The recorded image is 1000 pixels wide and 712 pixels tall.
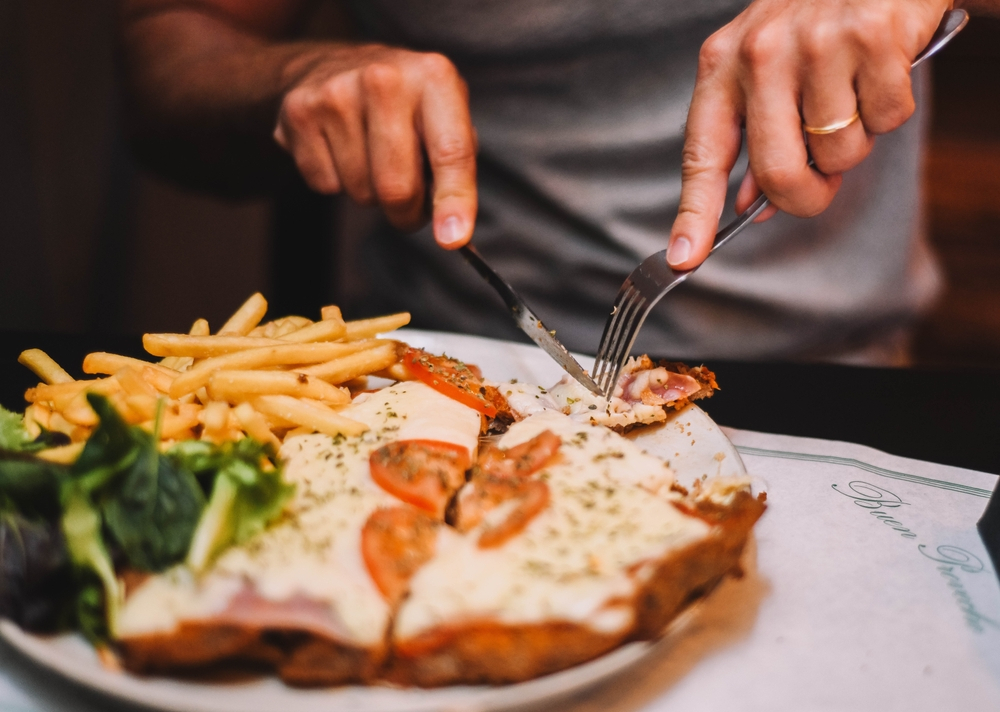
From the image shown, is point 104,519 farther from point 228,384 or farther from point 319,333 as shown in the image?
point 319,333

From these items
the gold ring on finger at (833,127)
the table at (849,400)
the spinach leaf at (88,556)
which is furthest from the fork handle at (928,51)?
the spinach leaf at (88,556)

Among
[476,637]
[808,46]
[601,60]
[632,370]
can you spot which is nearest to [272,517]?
[476,637]

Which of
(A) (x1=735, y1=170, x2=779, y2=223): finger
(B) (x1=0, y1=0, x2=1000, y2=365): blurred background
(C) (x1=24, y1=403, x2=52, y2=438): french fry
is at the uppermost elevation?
(A) (x1=735, y1=170, x2=779, y2=223): finger

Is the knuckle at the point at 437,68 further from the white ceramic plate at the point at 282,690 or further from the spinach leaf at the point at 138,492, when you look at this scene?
the white ceramic plate at the point at 282,690

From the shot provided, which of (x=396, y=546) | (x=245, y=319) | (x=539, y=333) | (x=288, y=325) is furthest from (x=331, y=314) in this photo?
(x=396, y=546)

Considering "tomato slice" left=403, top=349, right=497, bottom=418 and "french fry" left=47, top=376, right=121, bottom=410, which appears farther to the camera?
"tomato slice" left=403, top=349, right=497, bottom=418

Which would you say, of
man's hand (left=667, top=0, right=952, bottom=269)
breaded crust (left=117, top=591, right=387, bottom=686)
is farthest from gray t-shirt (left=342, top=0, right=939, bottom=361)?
breaded crust (left=117, top=591, right=387, bottom=686)

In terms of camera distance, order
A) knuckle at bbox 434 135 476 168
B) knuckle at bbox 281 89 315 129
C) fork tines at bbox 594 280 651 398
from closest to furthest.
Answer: fork tines at bbox 594 280 651 398, knuckle at bbox 434 135 476 168, knuckle at bbox 281 89 315 129

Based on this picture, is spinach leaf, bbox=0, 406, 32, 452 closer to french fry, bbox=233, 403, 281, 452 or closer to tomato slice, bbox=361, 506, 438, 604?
french fry, bbox=233, 403, 281, 452
